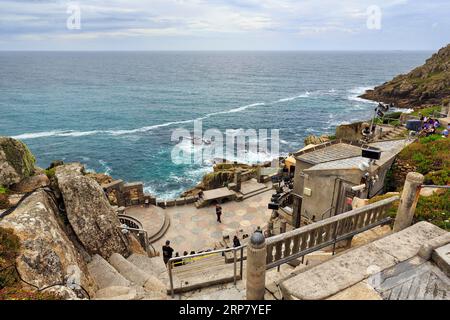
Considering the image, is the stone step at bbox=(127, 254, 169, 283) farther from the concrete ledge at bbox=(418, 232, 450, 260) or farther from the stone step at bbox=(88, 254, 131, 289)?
the concrete ledge at bbox=(418, 232, 450, 260)

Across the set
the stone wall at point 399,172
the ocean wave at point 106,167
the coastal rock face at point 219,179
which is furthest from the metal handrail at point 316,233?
the ocean wave at point 106,167

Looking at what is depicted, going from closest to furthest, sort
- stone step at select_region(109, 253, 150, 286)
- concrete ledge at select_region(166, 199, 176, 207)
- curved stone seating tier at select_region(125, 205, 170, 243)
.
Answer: stone step at select_region(109, 253, 150, 286)
curved stone seating tier at select_region(125, 205, 170, 243)
concrete ledge at select_region(166, 199, 176, 207)

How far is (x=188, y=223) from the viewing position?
21.1m

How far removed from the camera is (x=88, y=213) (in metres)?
11.4

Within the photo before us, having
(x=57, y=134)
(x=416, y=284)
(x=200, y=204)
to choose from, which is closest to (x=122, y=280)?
(x=416, y=284)

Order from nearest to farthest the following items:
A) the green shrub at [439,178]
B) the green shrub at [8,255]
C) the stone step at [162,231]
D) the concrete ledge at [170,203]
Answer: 1. the green shrub at [8,255]
2. the green shrub at [439,178]
3. the stone step at [162,231]
4. the concrete ledge at [170,203]

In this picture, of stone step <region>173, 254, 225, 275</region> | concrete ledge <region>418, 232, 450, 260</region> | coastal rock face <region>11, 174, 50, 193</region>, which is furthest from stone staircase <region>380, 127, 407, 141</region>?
coastal rock face <region>11, 174, 50, 193</region>

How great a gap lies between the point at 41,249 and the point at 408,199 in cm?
1066

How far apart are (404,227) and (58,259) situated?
1042 centimetres

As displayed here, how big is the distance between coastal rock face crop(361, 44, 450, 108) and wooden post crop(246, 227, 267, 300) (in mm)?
70486

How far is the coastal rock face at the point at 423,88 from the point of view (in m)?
66.9
